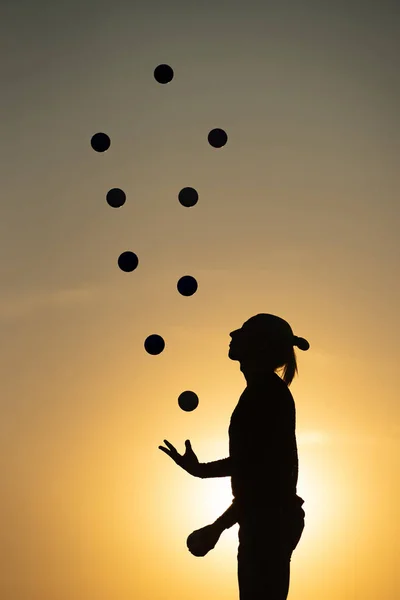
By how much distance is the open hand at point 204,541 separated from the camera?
5.39 m

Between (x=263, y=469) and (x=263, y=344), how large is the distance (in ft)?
2.54

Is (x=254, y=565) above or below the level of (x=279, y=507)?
below

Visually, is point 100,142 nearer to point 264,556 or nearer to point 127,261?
point 127,261

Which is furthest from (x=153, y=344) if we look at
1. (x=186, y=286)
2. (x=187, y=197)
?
(x=187, y=197)

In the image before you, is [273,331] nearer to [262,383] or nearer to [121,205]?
[262,383]

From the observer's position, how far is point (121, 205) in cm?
748

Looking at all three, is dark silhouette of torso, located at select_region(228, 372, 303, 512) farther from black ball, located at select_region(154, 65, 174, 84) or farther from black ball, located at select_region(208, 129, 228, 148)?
black ball, located at select_region(154, 65, 174, 84)

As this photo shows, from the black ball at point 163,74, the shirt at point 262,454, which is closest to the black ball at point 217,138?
the black ball at point 163,74

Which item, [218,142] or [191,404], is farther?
[218,142]

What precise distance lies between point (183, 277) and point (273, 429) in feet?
6.51

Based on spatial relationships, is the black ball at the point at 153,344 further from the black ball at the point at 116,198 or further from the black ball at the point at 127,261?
the black ball at the point at 116,198

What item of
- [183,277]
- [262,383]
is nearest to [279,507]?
[262,383]

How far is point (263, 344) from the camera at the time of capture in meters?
5.66

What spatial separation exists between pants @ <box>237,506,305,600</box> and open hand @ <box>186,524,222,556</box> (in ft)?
0.51
